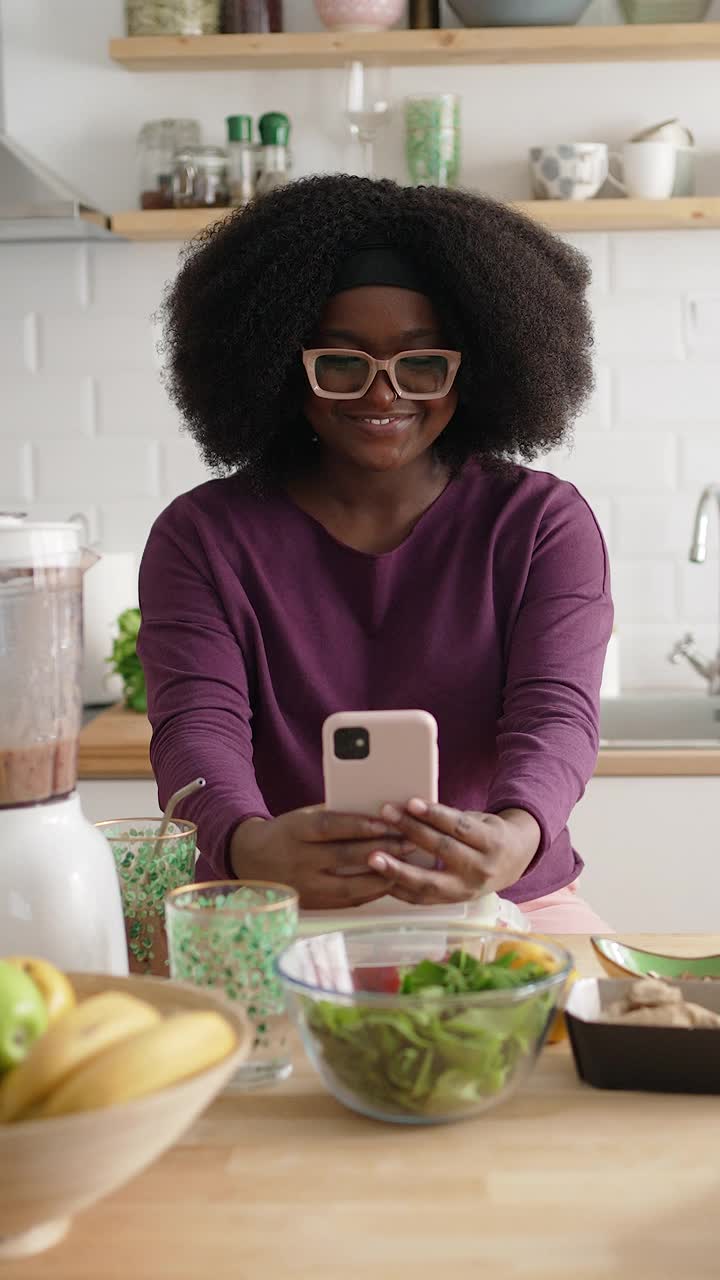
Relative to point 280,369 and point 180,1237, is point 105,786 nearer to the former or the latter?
point 280,369

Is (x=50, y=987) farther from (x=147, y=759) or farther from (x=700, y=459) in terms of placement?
(x=700, y=459)

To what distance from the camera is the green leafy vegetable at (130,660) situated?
8.58ft

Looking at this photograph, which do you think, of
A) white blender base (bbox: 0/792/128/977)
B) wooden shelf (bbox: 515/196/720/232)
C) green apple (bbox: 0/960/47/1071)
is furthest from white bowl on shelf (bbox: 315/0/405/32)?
green apple (bbox: 0/960/47/1071)

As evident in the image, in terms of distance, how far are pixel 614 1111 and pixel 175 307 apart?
119cm

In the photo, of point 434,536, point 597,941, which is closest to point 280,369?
point 434,536

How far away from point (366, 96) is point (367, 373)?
1.31 m

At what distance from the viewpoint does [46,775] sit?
986mm

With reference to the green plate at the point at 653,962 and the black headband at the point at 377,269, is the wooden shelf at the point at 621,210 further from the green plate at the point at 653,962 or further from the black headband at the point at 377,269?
the green plate at the point at 653,962

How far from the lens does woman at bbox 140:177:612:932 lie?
1612 mm

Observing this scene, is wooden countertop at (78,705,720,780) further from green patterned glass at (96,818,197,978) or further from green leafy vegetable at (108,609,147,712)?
green patterned glass at (96,818,197,978)

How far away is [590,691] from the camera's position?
160cm

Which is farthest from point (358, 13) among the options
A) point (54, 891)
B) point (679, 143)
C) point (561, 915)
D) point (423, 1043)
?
point (423, 1043)

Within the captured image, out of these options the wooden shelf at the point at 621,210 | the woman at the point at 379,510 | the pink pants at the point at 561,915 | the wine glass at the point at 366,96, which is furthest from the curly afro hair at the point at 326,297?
the wine glass at the point at 366,96

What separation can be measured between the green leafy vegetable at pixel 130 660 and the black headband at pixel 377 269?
110 centimetres
